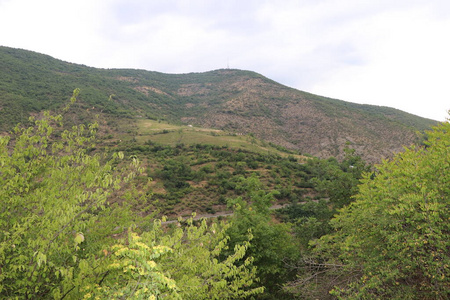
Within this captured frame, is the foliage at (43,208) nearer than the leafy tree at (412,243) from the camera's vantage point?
Yes

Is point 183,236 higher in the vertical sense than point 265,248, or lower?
higher

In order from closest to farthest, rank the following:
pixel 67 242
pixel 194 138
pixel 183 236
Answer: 1. pixel 67 242
2. pixel 183 236
3. pixel 194 138

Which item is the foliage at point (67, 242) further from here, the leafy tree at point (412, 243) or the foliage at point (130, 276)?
the leafy tree at point (412, 243)

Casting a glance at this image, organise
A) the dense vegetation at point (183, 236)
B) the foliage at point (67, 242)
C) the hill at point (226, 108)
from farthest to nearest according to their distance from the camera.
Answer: the hill at point (226, 108) < the dense vegetation at point (183, 236) < the foliage at point (67, 242)

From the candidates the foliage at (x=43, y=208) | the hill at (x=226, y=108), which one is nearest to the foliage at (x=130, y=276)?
the foliage at (x=43, y=208)

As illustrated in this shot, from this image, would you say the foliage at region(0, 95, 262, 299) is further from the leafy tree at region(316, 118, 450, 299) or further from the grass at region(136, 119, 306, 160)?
the grass at region(136, 119, 306, 160)

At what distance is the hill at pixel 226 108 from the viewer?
64562 millimetres

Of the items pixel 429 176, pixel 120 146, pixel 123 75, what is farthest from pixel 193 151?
pixel 123 75

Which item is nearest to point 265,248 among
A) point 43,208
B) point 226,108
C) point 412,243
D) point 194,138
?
point 412,243

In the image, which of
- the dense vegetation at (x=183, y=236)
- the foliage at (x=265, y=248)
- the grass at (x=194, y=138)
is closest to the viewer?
the dense vegetation at (x=183, y=236)

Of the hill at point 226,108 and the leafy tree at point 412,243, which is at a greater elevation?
the hill at point 226,108

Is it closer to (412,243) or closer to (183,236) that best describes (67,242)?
(183,236)

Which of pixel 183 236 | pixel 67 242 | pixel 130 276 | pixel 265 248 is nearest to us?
pixel 130 276

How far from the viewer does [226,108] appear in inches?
3831
